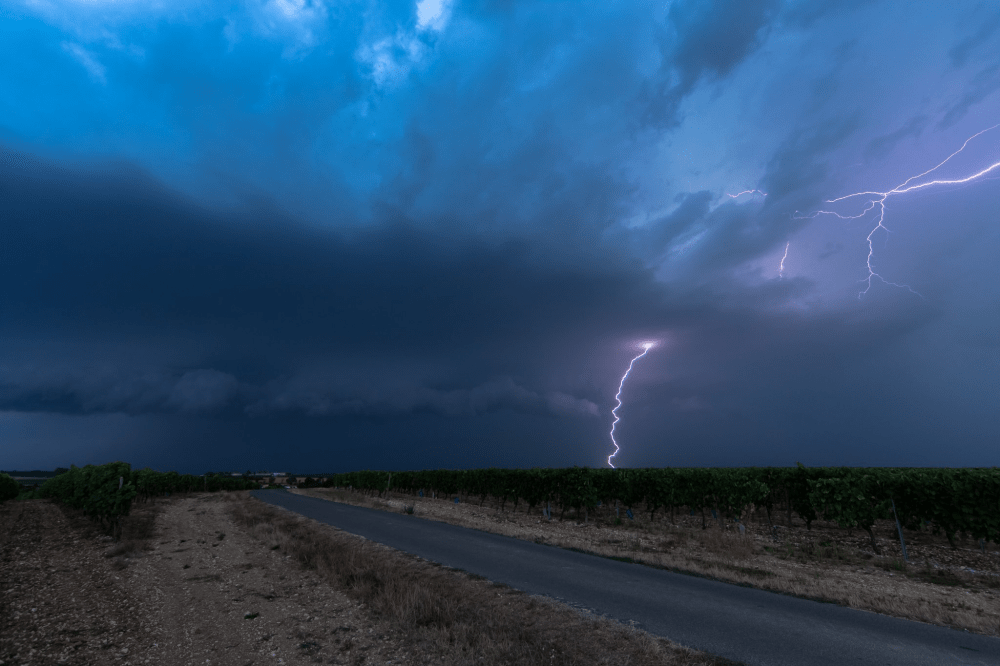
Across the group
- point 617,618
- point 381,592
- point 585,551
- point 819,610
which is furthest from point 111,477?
point 819,610

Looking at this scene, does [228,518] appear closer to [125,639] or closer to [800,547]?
[125,639]

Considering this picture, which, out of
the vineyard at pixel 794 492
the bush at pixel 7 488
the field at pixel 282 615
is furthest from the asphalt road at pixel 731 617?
the bush at pixel 7 488

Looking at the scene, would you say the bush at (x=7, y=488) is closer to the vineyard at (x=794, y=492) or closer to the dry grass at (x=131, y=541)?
the dry grass at (x=131, y=541)

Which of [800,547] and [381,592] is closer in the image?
[381,592]

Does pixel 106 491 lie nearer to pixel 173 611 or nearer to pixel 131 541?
pixel 131 541

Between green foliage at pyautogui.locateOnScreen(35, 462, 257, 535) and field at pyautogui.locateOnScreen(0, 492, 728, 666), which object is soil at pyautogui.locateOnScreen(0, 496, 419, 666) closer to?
field at pyautogui.locateOnScreen(0, 492, 728, 666)

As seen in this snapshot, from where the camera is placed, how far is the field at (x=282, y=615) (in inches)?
311

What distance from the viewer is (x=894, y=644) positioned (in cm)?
836

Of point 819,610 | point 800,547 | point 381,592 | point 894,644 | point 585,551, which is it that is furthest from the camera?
point 800,547

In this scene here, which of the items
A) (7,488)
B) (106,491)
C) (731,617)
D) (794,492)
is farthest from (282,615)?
(7,488)

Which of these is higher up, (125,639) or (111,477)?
(111,477)

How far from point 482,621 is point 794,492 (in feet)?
83.6

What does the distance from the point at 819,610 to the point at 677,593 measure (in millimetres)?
3207

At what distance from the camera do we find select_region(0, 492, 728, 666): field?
7.90 metres
